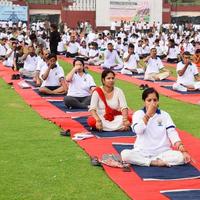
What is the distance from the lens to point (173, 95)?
9.45 m

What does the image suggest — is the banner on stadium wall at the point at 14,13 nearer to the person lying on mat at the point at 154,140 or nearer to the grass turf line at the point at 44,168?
the grass turf line at the point at 44,168

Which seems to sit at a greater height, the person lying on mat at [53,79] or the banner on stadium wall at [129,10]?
the banner on stadium wall at [129,10]

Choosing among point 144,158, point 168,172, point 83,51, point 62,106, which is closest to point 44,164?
point 144,158

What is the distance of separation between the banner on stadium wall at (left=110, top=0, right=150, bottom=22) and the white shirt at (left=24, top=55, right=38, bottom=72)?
20.2 m

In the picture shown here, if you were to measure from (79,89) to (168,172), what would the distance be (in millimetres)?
3575

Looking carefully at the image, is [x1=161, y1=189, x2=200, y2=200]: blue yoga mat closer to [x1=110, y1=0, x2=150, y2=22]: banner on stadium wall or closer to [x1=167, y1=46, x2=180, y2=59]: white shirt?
[x1=167, y1=46, x2=180, y2=59]: white shirt

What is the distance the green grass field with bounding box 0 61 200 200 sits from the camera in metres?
4.07

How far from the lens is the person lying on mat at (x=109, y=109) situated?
6.20 metres

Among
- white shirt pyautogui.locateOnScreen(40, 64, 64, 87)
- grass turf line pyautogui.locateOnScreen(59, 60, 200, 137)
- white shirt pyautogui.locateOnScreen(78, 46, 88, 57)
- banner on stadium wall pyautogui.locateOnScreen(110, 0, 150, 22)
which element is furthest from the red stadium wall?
white shirt pyautogui.locateOnScreen(40, 64, 64, 87)

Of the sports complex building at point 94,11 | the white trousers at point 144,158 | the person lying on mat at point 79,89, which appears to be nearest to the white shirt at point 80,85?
the person lying on mat at point 79,89

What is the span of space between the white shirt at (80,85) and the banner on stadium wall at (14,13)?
20622 millimetres

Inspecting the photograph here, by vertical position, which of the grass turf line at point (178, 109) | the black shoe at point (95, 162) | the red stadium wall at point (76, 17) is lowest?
the grass turf line at point (178, 109)

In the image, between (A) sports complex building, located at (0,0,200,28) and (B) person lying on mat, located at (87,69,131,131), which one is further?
(A) sports complex building, located at (0,0,200,28)

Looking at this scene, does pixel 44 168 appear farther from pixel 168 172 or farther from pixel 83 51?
pixel 83 51
